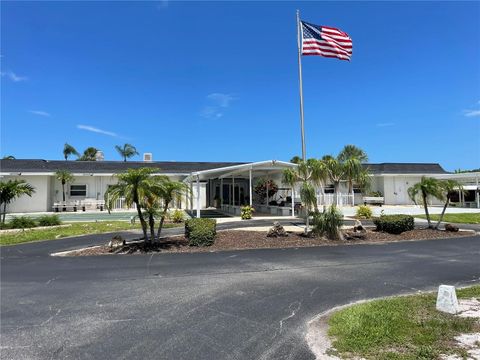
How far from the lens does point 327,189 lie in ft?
118

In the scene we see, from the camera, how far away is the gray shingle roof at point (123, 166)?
3019 cm

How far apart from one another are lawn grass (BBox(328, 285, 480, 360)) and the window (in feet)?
97.6

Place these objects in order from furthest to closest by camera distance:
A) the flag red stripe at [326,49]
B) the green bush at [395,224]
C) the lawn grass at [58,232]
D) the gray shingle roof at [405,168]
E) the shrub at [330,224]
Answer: the gray shingle roof at [405,168] → the flag red stripe at [326,49] → the green bush at [395,224] → the lawn grass at [58,232] → the shrub at [330,224]

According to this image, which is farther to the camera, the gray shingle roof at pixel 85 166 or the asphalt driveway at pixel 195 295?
the gray shingle roof at pixel 85 166

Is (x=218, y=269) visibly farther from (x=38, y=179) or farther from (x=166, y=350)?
(x=38, y=179)

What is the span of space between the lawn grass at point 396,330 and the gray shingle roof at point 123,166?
95.8 ft

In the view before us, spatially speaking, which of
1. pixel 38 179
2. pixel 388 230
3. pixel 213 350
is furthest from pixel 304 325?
pixel 38 179

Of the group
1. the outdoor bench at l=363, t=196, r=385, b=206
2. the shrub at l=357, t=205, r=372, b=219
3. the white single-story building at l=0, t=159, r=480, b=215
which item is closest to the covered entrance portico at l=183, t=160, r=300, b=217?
the white single-story building at l=0, t=159, r=480, b=215

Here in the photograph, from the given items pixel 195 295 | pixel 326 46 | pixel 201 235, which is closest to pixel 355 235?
pixel 201 235

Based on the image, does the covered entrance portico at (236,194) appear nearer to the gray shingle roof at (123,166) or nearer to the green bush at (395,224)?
the gray shingle roof at (123,166)

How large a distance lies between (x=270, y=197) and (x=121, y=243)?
2052 centimetres

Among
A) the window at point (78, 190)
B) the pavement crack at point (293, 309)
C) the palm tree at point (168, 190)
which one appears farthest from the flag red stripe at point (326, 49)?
the window at point (78, 190)

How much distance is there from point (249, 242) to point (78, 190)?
23.2m

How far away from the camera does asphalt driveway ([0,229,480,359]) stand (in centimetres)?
426
